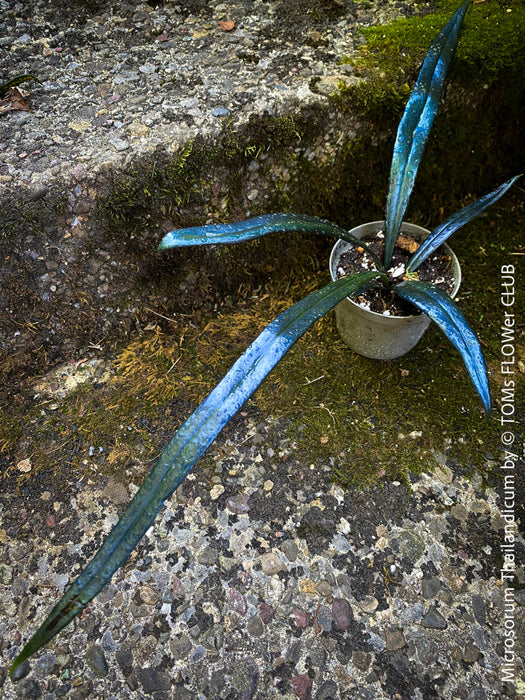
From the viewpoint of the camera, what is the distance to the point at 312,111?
1.31 m

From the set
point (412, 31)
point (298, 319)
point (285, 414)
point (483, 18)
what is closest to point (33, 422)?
point (285, 414)

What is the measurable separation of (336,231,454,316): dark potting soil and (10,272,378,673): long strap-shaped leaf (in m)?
0.45

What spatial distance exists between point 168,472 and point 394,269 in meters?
0.81

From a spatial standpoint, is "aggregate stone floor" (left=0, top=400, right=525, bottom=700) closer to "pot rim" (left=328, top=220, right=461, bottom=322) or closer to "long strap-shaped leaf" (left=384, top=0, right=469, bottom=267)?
"pot rim" (left=328, top=220, right=461, bottom=322)

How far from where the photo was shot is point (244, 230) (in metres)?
1.04

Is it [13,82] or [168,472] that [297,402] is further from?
[13,82]

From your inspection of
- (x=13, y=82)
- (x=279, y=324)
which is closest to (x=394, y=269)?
(x=279, y=324)

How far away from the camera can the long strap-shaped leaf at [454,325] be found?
909 mm

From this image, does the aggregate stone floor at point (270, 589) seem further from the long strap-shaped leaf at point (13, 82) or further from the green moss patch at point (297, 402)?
the long strap-shaped leaf at point (13, 82)

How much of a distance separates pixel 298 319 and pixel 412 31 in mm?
1027

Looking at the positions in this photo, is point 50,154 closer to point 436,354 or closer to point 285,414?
point 285,414

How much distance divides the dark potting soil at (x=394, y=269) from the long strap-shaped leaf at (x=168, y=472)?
0.45 metres

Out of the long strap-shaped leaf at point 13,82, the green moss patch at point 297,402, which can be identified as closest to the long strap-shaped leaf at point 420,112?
the green moss patch at point 297,402

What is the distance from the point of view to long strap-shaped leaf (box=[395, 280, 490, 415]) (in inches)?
35.8
